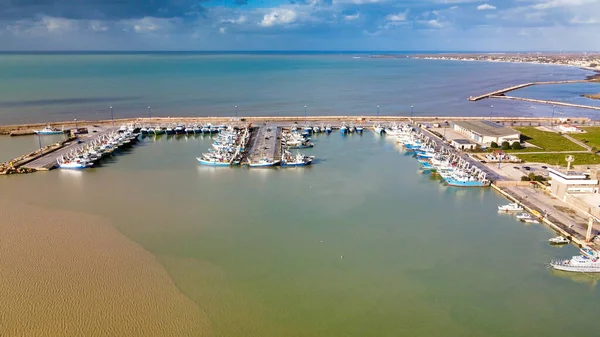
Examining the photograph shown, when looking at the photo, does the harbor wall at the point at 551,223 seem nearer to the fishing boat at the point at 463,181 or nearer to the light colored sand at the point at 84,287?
the fishing boat at the point at 463,181

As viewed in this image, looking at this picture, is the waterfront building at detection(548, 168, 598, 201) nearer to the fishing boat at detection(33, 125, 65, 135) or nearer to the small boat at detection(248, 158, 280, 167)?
the small boat at detection(248, 158, 280, 167)

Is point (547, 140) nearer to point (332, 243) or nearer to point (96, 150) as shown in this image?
point (332, 243)

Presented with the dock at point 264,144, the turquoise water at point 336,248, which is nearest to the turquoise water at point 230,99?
the dock at point 264,144

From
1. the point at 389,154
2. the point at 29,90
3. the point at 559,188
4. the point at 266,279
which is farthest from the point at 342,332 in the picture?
the point at 29,90

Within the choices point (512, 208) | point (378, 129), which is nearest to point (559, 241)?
point (512, 208)

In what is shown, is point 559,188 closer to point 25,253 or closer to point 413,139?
point 413,139

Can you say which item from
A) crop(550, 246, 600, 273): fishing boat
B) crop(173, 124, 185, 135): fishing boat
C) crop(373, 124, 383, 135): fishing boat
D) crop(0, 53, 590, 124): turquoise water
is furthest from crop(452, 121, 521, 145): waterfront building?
crop(173, 124, 185, 135): fishing boat
